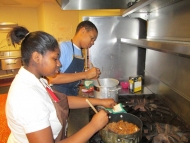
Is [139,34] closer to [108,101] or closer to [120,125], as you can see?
[108,101]

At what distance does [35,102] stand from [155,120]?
822 millimetres

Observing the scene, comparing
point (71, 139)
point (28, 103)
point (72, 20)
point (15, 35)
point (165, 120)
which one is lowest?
point (165, 120)

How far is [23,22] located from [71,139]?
15.3 ft

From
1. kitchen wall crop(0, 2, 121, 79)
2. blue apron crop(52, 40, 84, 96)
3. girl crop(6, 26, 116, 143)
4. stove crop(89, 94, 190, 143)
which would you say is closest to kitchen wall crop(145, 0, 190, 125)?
stove crop(89, 94, 190, 143)

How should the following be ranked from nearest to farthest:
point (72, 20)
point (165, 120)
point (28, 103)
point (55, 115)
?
point (28, 103) < point (55, 115) < point (165, 120) < point (72, 20)

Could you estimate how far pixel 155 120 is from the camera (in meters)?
1.06

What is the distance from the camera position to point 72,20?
408cm

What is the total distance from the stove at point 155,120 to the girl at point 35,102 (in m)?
0.22

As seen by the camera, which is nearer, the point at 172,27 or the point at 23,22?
the point at 172,27

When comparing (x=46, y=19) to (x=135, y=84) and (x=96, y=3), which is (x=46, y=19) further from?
(x=135, y=84)

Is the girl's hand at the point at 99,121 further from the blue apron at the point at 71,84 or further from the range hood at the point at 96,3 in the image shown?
the range hood at the point at 96,3

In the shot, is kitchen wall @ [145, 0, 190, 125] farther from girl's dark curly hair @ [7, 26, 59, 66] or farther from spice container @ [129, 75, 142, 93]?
girl's dark curly hair @ [7, 26, 59, 66]

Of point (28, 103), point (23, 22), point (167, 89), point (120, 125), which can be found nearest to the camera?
point (28, 103)

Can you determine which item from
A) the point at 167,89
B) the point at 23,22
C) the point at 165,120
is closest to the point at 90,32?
the point at 167,89
